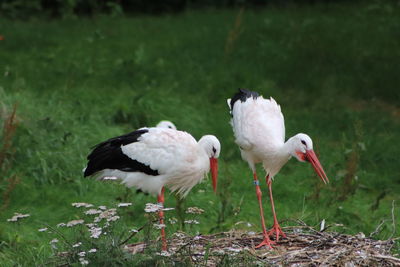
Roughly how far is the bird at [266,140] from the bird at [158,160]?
10.3 inches

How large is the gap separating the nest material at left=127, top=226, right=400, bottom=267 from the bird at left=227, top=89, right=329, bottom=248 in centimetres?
14

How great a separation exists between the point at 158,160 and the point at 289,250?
1.13 m

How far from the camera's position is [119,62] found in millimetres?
10391

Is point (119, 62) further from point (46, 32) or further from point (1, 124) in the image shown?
point (1, 124)

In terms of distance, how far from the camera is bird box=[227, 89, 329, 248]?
16.8ft

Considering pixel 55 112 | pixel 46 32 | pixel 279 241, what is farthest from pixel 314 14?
pixel 279 241

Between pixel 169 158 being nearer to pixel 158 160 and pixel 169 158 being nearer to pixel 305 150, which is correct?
pixel 158 160

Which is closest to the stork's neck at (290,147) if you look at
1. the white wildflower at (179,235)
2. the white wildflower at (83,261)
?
the white wildflower at (179,235)

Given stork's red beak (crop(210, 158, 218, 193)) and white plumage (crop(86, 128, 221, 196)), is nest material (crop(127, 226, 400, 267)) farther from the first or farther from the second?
white plumage (crop(86, 128, 221, 196))

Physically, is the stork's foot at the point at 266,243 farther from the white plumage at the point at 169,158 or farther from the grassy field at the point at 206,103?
the white plumage at the point at 169,158

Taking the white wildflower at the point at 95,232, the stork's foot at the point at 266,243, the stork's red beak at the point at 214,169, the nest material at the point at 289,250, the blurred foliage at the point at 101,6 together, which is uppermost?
the blurred foliage at the point at 101,6

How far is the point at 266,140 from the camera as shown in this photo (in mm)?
5410

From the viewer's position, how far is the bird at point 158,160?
541 centimetres

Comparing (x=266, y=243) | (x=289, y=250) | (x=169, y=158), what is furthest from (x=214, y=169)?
(x=289, y=250)
